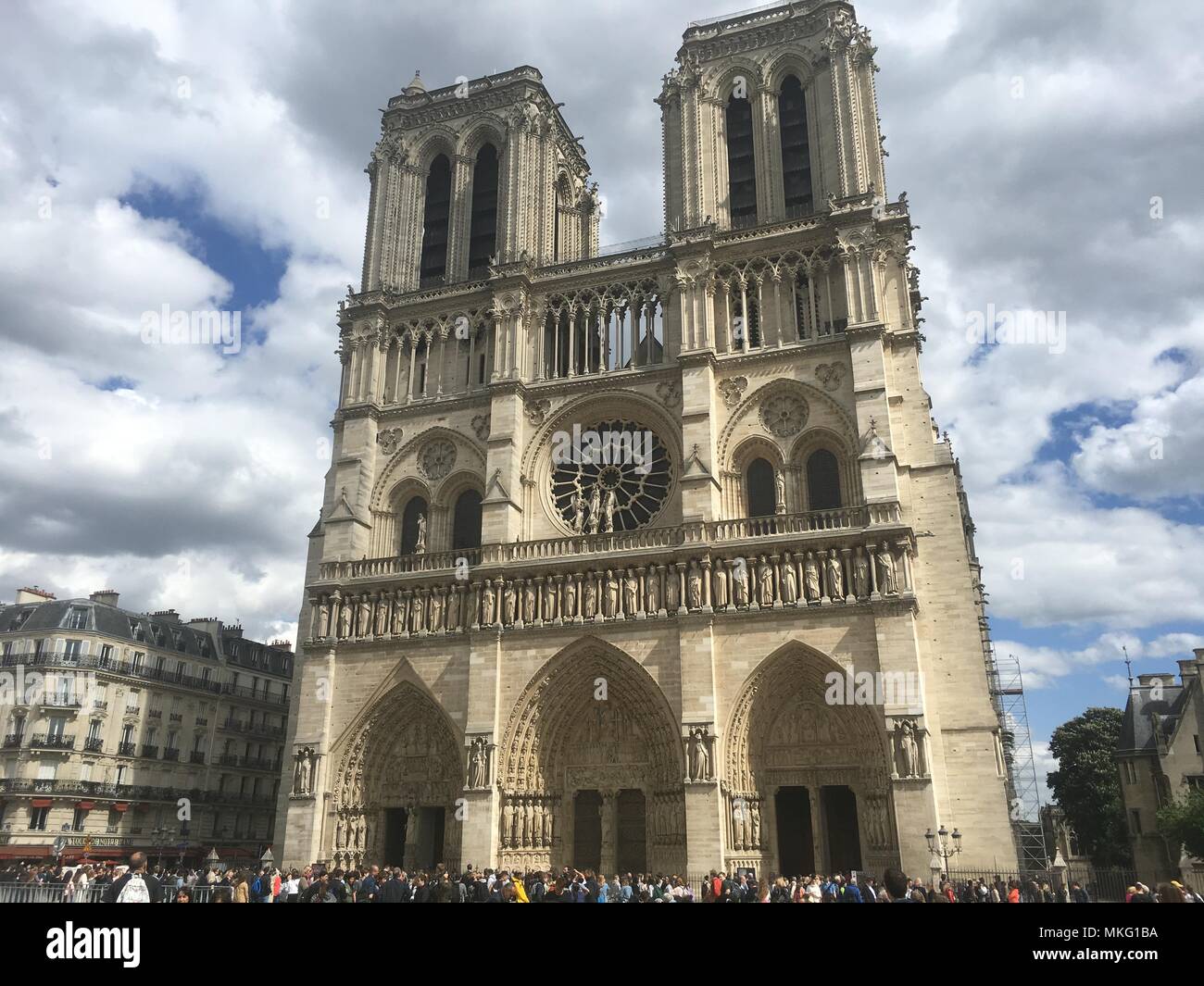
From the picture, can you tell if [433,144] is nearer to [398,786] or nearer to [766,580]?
[766,580]

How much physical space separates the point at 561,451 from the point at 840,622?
348 inches

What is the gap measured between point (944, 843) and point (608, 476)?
11.8m

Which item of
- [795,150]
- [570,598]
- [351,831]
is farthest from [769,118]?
[351,831]

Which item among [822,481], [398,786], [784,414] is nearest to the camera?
[822,481]

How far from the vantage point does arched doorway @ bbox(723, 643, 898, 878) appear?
65.9ft

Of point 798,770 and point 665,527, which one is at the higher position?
point 665,527

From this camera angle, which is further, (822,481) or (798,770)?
(822,481)

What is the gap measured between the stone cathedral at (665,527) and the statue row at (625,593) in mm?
69

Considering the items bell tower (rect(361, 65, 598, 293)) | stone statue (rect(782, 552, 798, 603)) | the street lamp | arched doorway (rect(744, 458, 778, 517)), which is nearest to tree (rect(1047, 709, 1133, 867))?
the street lamp

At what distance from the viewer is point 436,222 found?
3038 centimetres

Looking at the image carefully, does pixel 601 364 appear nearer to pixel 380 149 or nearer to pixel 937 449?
→ pixel 937 449
